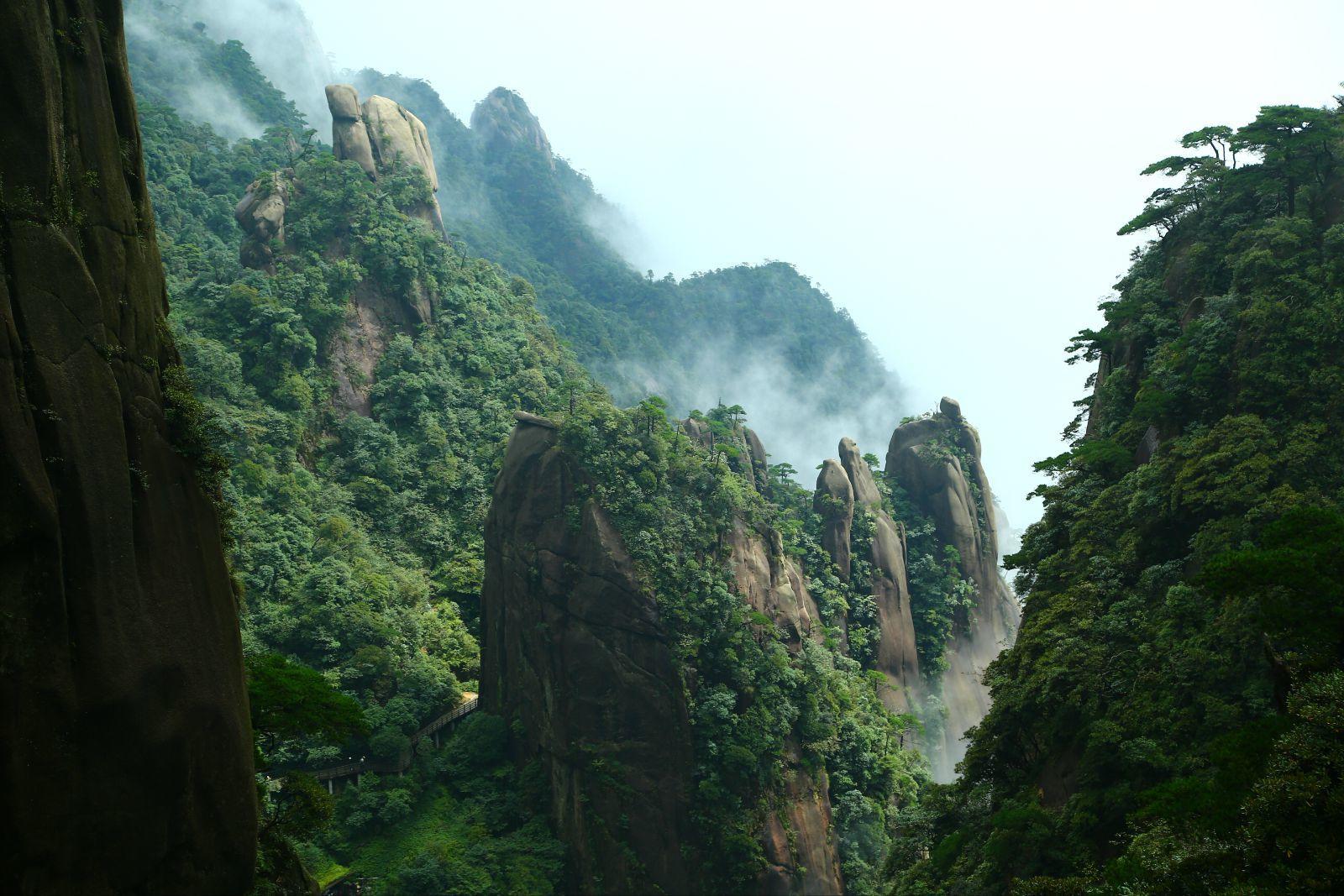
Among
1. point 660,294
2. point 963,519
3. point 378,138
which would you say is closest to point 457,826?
point 963,519

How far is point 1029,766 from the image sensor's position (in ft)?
74.1

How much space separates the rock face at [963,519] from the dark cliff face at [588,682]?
26043mm

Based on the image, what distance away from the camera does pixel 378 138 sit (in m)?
59.4

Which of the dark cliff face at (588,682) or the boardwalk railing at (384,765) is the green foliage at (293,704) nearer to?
the boardwalk railing at (384,765)

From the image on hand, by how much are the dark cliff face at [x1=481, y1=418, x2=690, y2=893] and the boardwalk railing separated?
1822 mm

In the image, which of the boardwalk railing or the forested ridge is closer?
the forested ridge

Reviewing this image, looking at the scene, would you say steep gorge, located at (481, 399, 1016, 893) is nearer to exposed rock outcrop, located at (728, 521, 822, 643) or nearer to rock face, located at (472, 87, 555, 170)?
exposed rock outcrop, located at (728, 521, 822, 643)

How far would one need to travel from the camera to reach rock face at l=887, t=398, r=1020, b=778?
55938 mm

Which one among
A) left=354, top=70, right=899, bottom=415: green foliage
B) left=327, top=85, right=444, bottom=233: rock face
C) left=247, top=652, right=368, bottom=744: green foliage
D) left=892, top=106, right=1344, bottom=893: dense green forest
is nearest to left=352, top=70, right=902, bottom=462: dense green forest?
left=354, top=70, right=899, bottom=415: green foliage

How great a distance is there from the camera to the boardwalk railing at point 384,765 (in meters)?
32.9

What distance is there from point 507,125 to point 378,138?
6646 cm

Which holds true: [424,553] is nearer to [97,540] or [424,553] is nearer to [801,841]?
[801,841]

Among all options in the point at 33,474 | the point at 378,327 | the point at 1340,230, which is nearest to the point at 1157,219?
the point at 1340,230

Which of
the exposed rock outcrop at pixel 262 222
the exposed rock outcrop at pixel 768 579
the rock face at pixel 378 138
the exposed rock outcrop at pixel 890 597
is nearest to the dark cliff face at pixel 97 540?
the exposed rock outcrop at pixel 768 579
